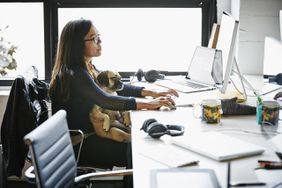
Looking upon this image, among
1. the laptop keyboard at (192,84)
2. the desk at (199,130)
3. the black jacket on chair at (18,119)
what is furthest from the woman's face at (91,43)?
the laptop keyboard at (192,84)

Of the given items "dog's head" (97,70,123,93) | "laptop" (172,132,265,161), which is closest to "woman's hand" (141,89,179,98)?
"dog's head" (97,70,123,93)

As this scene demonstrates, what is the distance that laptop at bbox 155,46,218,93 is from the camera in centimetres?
293

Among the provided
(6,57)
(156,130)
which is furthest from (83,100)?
(6,57)

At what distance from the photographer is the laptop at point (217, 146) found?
1.72 meters

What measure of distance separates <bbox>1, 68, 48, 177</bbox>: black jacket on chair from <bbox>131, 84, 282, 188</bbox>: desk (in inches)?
20.5

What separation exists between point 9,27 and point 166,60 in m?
1.17

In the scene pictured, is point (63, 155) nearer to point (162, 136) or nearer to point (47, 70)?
point (162, 136)

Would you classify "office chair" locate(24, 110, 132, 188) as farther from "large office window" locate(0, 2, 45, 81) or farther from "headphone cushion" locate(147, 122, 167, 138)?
"large office window" locate(0, 2, 45, 81)

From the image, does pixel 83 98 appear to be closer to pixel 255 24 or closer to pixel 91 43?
pixel 91 43

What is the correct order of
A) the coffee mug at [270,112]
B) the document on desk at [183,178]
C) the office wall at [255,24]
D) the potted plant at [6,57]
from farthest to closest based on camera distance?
1. the potted plant at [6,57]
2. the office wall at [255,24]
3. the coffee mug at [270,112]
4. the document on desk at [183,178]

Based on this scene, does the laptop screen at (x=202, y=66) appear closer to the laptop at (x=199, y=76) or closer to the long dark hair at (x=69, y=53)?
the laptop at (x=199, y=76)

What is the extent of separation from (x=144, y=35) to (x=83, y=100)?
1175 mm

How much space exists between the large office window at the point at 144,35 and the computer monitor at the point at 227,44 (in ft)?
2.28

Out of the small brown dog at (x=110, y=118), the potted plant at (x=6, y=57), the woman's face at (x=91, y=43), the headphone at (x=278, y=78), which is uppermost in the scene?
the woman's face at (x=91, y=43)
